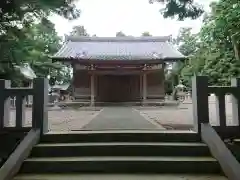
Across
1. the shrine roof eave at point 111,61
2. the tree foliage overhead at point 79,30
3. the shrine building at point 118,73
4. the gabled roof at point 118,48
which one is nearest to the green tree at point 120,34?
the tree foliage overhead at point 79,30

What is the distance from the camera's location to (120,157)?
4227 mm

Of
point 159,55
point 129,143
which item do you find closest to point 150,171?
point 129,143

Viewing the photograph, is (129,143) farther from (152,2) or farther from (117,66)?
(117,66)

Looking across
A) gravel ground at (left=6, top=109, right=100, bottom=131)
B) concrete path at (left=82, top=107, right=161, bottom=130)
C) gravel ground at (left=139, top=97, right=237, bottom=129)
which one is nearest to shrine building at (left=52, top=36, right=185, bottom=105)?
gravel ground at (left=139, top=97, right=237, bottom=129)

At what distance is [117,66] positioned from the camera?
17.0 meters

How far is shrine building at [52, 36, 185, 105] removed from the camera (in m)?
16.3

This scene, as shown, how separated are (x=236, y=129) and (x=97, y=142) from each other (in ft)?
7.10

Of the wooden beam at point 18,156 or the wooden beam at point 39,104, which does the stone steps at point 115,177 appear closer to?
the wooden beam at point 18,156

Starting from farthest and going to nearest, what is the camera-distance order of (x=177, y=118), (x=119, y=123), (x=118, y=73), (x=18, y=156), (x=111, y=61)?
(x=118, y=73) < (x=111, y=61) < (x=177, y=118) < (x=119, y=123) < (x=18, y=156)

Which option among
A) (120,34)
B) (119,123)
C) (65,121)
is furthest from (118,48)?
(120,34)

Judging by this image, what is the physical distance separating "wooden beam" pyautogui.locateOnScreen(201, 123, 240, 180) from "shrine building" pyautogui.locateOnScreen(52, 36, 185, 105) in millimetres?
11828

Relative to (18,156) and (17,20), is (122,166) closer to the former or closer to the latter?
(18,156)

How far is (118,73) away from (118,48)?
2633mm

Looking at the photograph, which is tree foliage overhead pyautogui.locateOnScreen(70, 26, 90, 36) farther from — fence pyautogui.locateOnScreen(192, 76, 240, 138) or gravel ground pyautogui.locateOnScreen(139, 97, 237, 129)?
fence pyautogui.locateOnScreen(192, 76, 240, 138)
